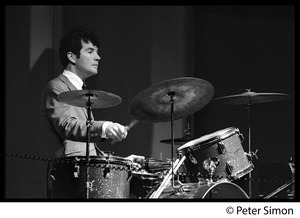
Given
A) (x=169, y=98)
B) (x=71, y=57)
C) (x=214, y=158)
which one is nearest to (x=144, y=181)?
(x=214, y=158)

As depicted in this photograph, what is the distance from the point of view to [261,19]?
5.25 metres

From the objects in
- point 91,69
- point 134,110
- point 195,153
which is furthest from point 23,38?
point 195,153

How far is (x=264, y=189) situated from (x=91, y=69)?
1851 millimetres

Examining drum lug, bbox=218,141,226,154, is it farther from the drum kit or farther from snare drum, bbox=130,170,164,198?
snare drum, bbox=130,170,164,198

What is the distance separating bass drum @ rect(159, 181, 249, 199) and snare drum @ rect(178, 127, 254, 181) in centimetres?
20

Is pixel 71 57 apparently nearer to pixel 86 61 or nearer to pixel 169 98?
pixel 86 61

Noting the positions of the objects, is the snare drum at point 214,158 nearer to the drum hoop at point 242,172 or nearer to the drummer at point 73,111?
the drum hoop at point 242,172

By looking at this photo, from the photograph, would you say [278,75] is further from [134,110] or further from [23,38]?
[23,38]

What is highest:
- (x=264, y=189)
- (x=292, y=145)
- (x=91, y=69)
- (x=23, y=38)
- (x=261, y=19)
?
(x=261, y=19)

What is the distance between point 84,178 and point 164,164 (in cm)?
78

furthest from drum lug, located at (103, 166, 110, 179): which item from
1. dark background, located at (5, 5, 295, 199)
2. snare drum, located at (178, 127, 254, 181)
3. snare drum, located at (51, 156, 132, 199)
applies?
dark background, located at (5, 5, 295, 199)

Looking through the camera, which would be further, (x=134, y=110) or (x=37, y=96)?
(x=37, y=96)

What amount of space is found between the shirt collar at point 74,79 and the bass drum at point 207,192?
937mm

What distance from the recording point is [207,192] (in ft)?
12.3
